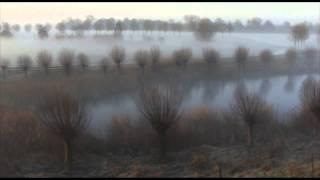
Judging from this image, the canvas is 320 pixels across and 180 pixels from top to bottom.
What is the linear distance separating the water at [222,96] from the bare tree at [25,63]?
1279 centimetres

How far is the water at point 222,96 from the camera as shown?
2695cm

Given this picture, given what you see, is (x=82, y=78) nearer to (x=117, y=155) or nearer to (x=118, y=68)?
(x=118, y=68)

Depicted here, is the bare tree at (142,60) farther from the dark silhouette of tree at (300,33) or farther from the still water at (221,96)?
the dark silhouette of tree at (300,33)

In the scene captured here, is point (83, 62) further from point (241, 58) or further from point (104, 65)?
point (241, 58)

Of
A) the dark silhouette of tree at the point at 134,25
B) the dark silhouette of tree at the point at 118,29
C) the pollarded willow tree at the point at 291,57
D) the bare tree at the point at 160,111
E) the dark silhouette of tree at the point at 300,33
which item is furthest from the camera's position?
the dark silhouette of tree at the point at 134,25

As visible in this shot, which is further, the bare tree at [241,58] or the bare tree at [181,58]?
the bare tree at [241,58]

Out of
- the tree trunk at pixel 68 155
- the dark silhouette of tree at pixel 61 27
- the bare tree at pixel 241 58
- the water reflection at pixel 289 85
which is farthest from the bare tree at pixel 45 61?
the dark silhouette of tree at pixel 61 27

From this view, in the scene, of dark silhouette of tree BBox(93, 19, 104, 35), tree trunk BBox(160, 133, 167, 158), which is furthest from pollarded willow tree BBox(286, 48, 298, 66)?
dark silhouette of tree BBox(93, 19, 104, 35)

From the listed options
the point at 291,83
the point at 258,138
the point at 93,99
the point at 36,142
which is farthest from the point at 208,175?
the point at 291,83

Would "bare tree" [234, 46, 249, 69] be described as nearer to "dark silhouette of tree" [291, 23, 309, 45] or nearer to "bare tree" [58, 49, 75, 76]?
"bare tree" [58, 49, 75, 76]

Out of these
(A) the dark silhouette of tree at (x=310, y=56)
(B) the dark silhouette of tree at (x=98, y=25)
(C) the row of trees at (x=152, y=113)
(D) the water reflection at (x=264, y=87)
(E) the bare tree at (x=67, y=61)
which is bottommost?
(A) the dark silhouette of tree at (x=310, y=56)

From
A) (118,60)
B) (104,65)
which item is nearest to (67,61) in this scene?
(104,65)

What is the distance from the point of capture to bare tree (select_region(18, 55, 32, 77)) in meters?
40.6

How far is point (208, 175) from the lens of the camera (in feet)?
44.3
